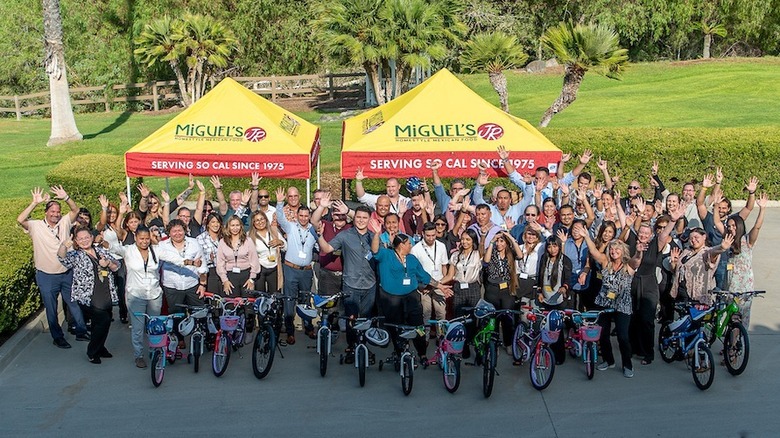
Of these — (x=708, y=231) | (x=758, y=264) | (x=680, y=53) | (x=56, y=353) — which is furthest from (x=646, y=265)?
(x=680, y=53)

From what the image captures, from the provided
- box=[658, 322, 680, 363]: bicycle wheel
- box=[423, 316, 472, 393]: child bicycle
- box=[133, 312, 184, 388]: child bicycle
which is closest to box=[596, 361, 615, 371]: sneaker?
box=[658, 322, 680, 363]: bicycle wheel

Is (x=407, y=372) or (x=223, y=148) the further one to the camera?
(x=223, y=148)

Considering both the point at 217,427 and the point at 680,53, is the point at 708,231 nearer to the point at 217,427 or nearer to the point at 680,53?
the point at 217,427

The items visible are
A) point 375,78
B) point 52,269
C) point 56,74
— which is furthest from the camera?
point 375,78

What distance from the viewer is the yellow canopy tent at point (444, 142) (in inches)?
479

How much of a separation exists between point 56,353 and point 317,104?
1034 inches

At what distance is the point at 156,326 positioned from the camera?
28.4ft

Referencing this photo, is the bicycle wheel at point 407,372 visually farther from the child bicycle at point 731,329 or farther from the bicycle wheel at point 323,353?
the child bicycle at point 731,329

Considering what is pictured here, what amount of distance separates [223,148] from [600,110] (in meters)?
19.5

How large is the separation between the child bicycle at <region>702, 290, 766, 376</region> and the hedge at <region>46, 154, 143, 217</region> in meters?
10.2

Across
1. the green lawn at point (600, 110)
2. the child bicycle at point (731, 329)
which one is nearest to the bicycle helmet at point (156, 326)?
the child bicycle at point (731, 329)

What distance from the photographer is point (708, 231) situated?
36.2ft

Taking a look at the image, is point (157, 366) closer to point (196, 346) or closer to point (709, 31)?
point (196, 346)

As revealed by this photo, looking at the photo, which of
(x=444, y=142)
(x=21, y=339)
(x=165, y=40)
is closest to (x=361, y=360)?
(x=21, y=339)
